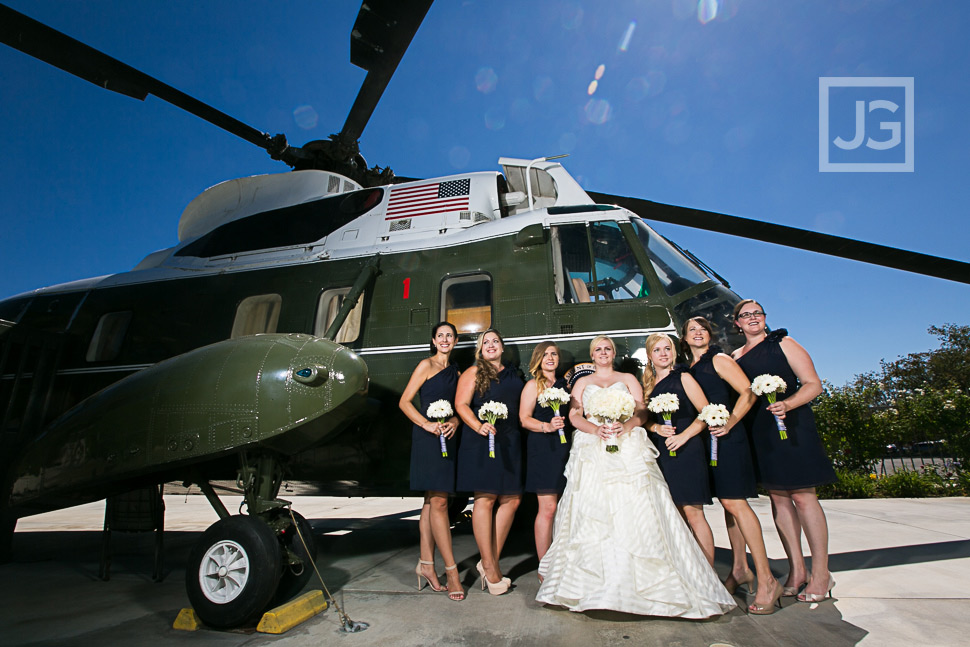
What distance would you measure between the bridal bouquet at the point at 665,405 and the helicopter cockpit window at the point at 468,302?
70.3 inches

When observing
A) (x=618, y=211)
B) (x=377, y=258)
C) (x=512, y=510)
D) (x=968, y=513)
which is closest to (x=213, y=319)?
(x=377, y=258)

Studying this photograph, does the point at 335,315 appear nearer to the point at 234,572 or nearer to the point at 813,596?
the point at 234,572

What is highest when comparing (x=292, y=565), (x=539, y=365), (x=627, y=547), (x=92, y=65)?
(x=92, y=65)

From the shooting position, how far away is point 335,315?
523cm

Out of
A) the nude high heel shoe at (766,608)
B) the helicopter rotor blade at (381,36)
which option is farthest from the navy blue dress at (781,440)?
the helicopter rotor blade at (381,36)

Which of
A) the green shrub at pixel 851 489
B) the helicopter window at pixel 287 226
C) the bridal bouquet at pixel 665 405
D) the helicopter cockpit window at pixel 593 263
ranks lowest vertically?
the green shrub at pixel 851 489

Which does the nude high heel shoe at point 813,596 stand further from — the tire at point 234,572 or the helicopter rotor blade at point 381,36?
the helicopter rotor blade at point 381,36

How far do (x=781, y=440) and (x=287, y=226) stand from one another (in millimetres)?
5552

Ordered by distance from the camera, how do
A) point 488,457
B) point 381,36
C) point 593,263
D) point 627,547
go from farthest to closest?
1. point 381,36
2. point 593,263
3. point 488,457
4. point 627,547

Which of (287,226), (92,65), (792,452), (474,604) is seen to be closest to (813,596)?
(792,452)

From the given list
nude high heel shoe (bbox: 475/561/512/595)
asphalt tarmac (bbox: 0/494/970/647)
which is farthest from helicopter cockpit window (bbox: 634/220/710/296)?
nude high heel shoe (bbox: 475/561/512/595)

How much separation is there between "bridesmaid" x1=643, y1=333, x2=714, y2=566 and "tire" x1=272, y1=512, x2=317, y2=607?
2815mm

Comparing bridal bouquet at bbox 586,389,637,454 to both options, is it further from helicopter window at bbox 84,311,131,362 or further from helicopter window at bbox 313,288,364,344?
helicopter window at bbox 84,311,131,362

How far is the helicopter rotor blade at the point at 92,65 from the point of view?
16.6 ft
